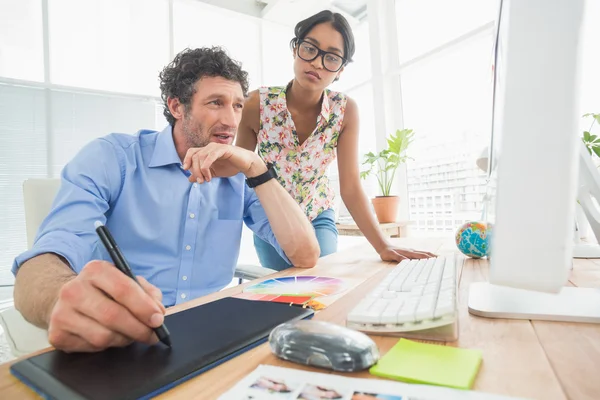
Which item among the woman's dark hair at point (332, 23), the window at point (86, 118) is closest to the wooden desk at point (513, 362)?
the woman's dark hair at point (332, 23)

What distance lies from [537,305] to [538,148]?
0.32 m

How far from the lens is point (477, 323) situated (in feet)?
1.58

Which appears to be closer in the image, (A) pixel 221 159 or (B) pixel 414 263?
(B) pixel 414 263

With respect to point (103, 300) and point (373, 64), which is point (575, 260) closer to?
point (103, 300)

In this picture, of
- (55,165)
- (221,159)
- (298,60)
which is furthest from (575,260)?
(55,165)

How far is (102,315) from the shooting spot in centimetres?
41

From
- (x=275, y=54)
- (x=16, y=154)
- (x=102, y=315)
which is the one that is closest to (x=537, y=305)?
(x=102, y=315)

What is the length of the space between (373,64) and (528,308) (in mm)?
3366

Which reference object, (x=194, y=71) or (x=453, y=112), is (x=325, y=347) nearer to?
(x=194, y=71)

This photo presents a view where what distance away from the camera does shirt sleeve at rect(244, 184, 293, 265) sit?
1.18 meters

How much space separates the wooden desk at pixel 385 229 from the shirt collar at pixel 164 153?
1.75 meters

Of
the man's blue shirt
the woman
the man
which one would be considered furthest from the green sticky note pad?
the woman

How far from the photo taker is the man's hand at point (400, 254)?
40.0 inches

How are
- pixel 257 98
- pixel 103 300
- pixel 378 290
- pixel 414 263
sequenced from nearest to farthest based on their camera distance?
pixel 103 300 → pixel 378 290 → pixel 414 263 → pixel 257 98
